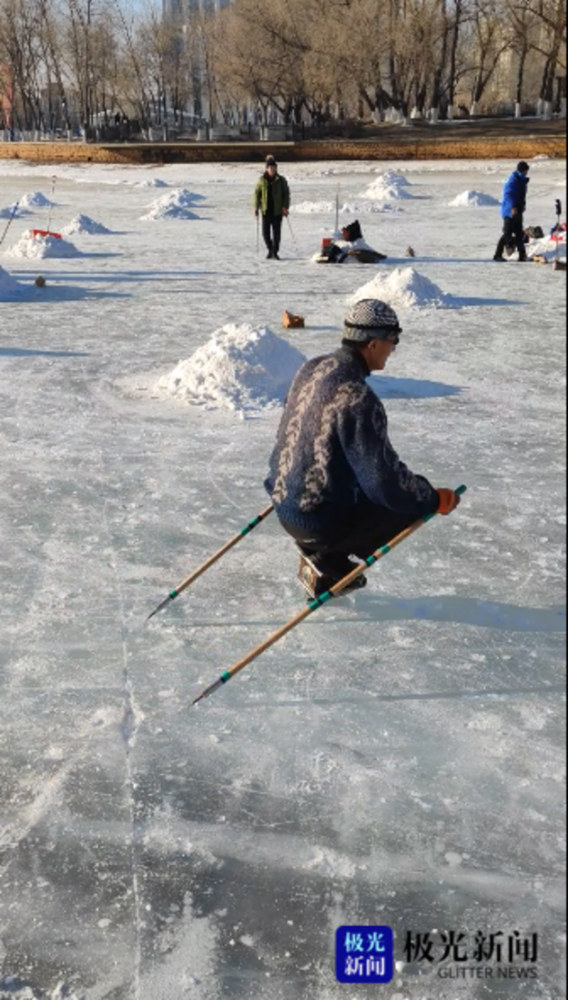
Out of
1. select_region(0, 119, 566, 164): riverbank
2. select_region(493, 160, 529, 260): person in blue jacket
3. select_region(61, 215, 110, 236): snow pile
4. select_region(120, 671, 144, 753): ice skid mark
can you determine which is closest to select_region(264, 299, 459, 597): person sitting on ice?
select_region(120, 671, 144, 753): ice skid mark

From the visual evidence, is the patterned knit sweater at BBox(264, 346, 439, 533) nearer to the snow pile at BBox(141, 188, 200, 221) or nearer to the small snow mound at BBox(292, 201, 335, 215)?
the snow pile at BBox(141, 188, 200, 221)

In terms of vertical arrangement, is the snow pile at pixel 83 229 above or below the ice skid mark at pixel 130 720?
above

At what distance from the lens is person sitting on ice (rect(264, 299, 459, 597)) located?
3.10 metres

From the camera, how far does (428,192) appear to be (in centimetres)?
2981

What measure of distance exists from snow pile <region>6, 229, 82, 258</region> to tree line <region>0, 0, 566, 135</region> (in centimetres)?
3437

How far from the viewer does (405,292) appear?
11.2 m

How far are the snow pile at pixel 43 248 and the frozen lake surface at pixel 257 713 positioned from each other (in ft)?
Answer: 30.9

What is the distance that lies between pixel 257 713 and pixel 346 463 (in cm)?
109

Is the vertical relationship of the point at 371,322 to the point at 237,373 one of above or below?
above

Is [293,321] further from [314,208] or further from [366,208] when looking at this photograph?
[314,208]

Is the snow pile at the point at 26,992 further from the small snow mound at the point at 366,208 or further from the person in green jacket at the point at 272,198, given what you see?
the small snow mound at the point at 366,208

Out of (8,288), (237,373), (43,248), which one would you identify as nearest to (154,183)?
(43,248)

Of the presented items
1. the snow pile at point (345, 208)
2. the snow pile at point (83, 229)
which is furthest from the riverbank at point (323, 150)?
the snow pile at point (83, 229)

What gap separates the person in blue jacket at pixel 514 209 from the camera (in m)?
14.2
